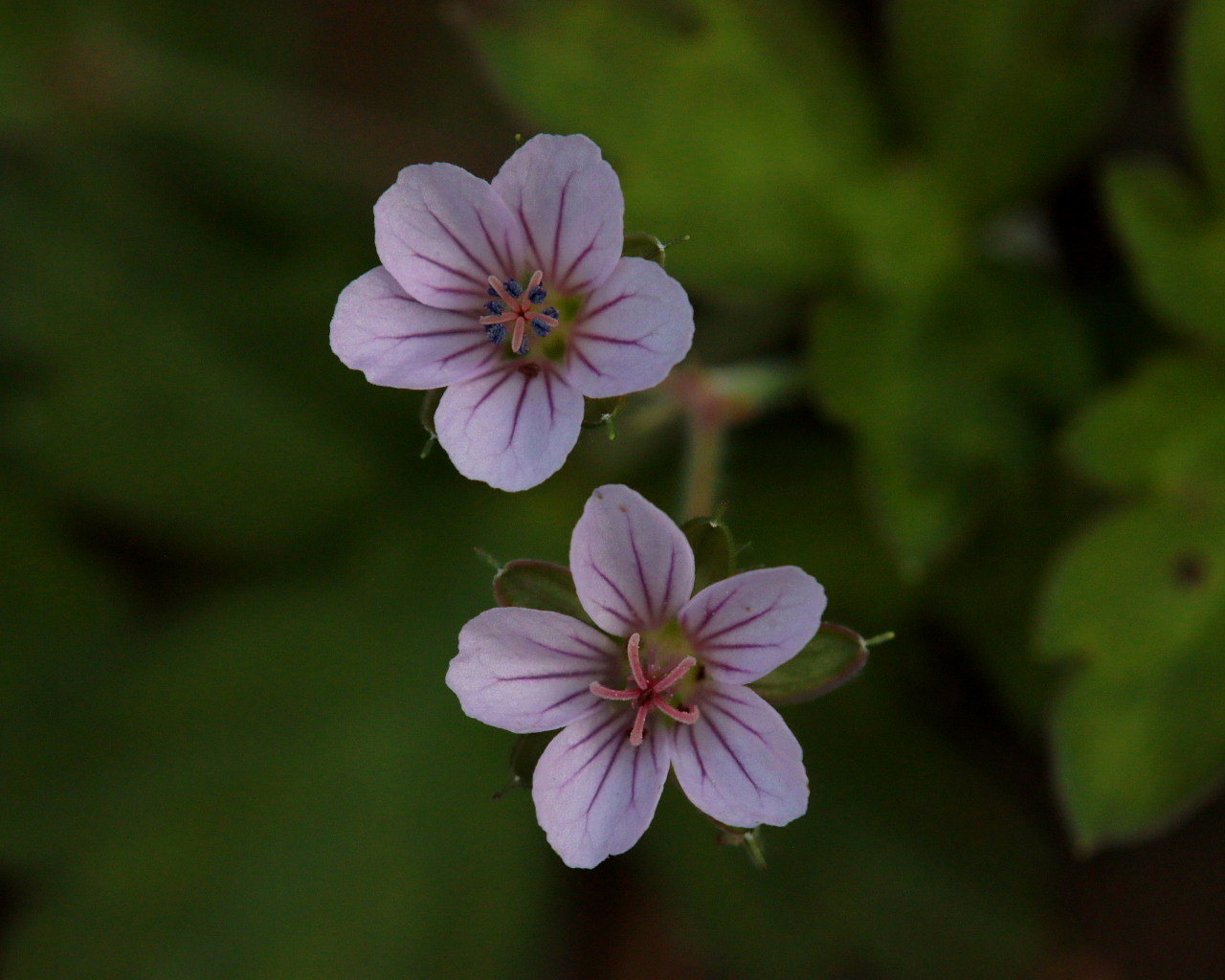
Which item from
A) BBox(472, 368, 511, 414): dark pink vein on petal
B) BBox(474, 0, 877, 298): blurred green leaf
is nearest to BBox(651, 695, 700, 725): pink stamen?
BBox(472, 368, 511, 414): dark pink vein on petal

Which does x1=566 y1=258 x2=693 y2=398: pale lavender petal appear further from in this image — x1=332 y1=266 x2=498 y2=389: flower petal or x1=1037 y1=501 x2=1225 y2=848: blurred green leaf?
x1=1037 y1=501 x2=1225 y2=848: blurred green leaf

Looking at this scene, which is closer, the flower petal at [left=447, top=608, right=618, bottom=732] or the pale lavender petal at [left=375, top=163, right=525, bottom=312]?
the flower petal at [left=447, top=608, right=618, bottom=732]

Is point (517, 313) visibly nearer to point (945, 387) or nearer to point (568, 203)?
point (568, 203)

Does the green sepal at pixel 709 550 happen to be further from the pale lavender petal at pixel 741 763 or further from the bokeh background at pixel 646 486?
the bokeh background at pixel 646 486

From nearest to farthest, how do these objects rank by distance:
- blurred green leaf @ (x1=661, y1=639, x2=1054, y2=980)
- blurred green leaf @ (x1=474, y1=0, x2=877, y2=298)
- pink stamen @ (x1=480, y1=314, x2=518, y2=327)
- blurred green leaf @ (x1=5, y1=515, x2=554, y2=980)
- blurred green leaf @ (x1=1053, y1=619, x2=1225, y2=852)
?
1. pink stamen @ (x1=480, y1=314, x2=518, y2=327)
2. blurred green leaf @ (x1=1053, y1=619, x2=1225, y2=852)
3. blurred green leaf @ (x1=474, y1=0, x2=877, y2=298)
4. blurred green leaf @ (x1=661, y1=639, x2=1054, y2=980)
5. blurred green leaf @ (x1=5, y1=515, x2=554, y2=980)

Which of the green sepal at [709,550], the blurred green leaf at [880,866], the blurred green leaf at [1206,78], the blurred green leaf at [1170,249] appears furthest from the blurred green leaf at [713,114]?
the blurred green leaf at [880,866]

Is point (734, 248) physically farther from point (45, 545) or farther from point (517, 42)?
point (45, 545)

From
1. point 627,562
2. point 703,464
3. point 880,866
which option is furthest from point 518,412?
point 880,866
